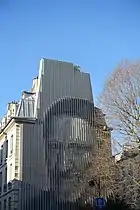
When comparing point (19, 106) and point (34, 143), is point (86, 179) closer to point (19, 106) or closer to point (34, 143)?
point (34, 143)

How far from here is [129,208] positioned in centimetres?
2884

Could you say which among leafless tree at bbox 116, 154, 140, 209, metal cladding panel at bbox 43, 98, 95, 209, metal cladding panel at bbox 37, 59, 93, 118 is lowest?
leafless tree at bbox 116, 154, 140, 209

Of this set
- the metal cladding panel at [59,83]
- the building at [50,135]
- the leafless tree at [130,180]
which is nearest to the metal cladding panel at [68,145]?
the building at [50,135]

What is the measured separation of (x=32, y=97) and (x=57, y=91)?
2.21 meters

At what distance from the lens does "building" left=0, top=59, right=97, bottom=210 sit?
32.8 meters

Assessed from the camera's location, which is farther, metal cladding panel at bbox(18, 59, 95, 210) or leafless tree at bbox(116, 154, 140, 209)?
metal cladding panel at bbox(18, 59, 95, 210)

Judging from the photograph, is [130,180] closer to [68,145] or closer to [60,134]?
[68,145]

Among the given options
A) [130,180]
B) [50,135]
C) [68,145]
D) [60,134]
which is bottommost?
[130,180]

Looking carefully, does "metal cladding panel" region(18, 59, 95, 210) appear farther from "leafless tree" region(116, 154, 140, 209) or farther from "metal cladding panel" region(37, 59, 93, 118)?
"leafless tree" region(116, 154, 140, 209)

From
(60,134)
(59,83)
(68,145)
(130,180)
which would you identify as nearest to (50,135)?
(60,134)

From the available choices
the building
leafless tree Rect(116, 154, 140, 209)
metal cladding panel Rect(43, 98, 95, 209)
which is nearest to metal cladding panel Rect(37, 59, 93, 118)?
the building

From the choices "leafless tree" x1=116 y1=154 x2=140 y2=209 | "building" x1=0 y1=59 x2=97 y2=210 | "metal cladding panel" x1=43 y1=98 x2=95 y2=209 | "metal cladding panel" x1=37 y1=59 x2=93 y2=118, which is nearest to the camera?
"leafless tree" x1=116 y1=154 x2=140 y2=209

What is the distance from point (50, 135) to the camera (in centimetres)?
3397

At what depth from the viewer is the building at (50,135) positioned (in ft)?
107
